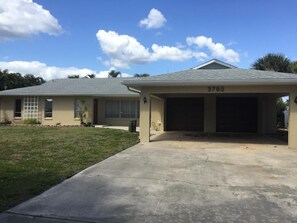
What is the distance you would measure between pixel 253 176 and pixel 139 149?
17.2 feet

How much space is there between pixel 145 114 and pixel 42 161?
6.20 meters

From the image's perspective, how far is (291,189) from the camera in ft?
22.5

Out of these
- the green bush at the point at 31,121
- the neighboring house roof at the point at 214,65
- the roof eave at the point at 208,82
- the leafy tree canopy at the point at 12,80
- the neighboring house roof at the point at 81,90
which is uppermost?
the leafy tree canopy at the point at 12,80

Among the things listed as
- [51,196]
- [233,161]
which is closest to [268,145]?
[233,161]

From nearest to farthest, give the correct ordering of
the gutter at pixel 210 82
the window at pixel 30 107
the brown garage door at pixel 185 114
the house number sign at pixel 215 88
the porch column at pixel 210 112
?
the gutter at pixel 210 82
the house number sign at pixel 215 88
the porch column at pixel 210 112
the brown garage door at pixel 185 114
the window at pixel 30 107

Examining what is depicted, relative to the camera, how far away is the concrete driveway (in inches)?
201

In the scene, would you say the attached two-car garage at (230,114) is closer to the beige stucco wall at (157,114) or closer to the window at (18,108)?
the beige stucco wall at (157,114)

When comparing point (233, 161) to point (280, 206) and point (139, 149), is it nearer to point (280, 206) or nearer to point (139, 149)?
point (139, 149)

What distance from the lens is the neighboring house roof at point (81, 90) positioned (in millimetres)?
24125

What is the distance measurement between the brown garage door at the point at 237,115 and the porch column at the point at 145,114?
727cm

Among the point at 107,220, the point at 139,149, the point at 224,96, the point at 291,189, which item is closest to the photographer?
the point at 107,220

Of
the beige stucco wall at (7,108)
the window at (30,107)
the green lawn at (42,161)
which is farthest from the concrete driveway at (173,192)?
the beige stucco wall at (7,108)

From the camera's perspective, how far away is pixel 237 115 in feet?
67.6

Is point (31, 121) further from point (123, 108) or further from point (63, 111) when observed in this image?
point (123, 108)
